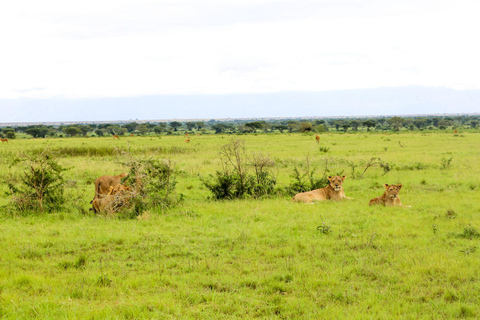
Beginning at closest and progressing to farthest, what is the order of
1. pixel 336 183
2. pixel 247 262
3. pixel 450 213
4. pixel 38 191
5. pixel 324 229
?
pixel 247 262 → pixel 324 229 → pixel 450 213 → pixel 38 191 → pixel 336 183

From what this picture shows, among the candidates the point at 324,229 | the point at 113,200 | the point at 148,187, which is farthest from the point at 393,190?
the point at 113,200

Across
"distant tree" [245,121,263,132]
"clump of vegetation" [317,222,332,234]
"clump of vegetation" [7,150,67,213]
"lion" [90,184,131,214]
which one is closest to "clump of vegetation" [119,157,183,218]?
"lion" [90,184,131,214]

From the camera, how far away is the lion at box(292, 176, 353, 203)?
526 inches

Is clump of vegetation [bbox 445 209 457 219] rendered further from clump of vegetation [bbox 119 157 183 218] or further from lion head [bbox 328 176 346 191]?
clump of vegetation [bbox 119 157 183 218]

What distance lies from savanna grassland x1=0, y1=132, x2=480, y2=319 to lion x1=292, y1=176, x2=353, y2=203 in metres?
0.48

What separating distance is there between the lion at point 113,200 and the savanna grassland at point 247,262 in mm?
337

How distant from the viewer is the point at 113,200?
11.3 meters

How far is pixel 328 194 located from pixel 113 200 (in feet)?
22.3

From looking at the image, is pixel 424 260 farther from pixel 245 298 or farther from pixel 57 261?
pixel 57 261

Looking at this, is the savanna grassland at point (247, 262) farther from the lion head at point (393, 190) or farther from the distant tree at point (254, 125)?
the distant tree at point (254, 125)

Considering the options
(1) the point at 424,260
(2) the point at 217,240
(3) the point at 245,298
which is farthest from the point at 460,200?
(3) the point at 245,298

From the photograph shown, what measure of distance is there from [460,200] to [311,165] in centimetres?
1097

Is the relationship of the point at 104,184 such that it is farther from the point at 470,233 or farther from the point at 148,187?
the point at 470,233

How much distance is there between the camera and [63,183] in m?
13.1
